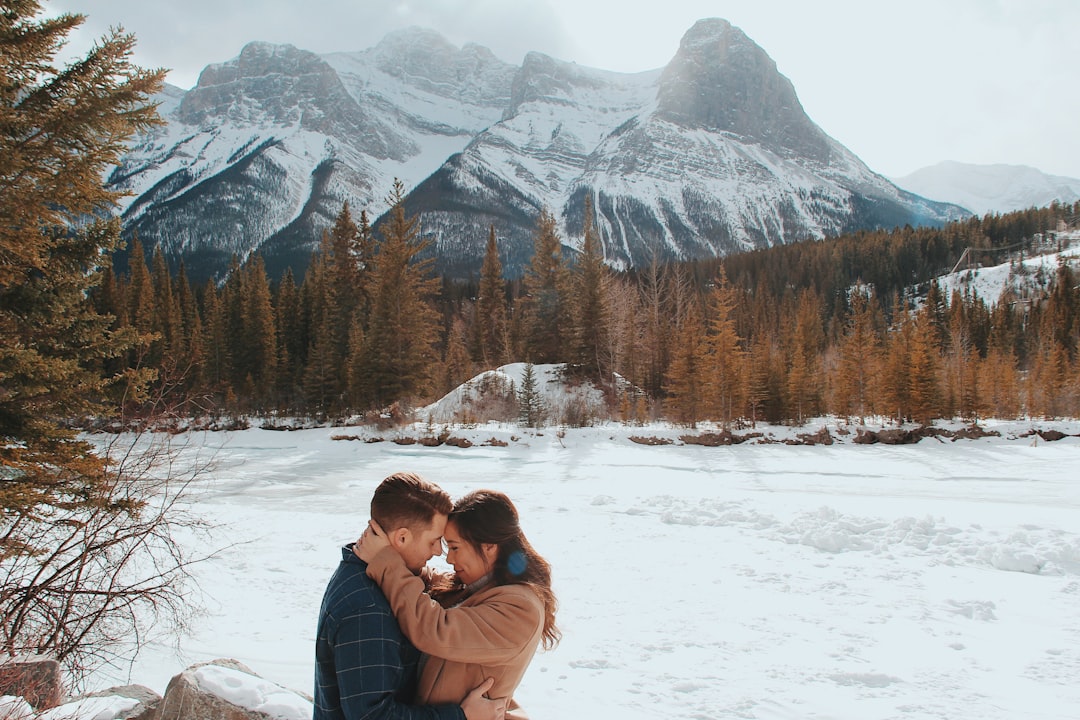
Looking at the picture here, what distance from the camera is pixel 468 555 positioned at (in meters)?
2.10

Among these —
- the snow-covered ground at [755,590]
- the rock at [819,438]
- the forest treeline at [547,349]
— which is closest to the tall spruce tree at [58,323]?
the forest treeline at [547,349]

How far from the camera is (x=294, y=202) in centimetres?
15412

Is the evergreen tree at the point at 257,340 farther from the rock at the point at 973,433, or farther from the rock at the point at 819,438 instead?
the rock at the point at 973,433

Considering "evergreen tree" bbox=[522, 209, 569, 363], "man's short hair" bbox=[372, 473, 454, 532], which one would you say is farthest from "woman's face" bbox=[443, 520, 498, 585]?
"evergreen tree" bbox=[522, 209, 569, 363]

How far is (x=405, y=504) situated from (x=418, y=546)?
160 millimetres

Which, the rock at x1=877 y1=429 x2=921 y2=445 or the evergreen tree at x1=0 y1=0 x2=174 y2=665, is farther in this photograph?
the rock at x1=877 y1=429 x2=921 y2=445

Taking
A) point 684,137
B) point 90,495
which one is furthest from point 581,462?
point 684,137

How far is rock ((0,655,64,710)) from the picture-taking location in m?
3.59

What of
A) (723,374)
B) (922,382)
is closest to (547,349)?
(723,374)

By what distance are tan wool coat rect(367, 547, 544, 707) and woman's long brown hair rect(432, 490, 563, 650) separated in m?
0.08

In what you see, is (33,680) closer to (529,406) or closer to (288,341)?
(529,406)

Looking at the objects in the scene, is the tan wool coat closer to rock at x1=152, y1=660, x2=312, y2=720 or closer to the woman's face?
the woman's face

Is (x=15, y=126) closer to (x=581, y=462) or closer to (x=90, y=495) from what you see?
(x=90, y=495)

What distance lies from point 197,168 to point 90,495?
20181 centimetres
